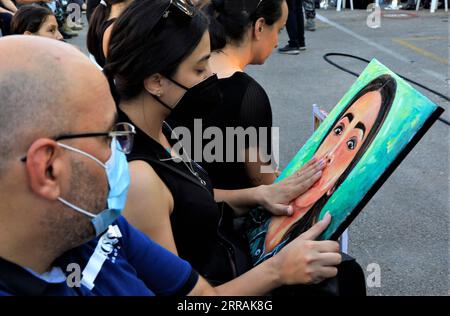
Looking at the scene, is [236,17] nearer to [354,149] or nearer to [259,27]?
[259,27]

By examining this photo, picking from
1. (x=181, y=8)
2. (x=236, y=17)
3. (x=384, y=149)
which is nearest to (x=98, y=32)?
(x=236, y=17)

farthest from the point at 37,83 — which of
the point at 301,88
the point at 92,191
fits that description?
the point at 301,88

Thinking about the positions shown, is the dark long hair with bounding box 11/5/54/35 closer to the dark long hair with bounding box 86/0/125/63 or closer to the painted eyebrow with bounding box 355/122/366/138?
the dark long hair with bounding box 86/0/125/63

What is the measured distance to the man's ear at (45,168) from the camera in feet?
3.34

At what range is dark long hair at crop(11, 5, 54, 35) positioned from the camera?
14.0ft

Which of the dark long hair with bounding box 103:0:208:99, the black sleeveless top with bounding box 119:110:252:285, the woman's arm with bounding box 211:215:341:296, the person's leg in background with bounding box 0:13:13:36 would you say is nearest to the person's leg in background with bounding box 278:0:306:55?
the person's leg in background with bounding box 0:13:13:36

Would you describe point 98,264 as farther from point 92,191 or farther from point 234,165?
point 234,165

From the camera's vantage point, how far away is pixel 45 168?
1.04 m

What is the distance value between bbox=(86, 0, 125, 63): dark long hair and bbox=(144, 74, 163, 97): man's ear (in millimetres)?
1122

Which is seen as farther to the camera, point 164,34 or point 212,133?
point 212,133

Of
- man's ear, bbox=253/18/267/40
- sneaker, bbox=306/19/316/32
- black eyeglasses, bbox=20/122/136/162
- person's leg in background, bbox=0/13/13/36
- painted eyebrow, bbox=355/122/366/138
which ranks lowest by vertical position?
sneaker, bbox=306/19/316/32

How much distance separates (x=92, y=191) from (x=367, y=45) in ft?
26.0

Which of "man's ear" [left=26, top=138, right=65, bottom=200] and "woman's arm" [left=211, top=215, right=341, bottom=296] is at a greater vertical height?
"man's ear" [left=26, top=138, right=65, bottom=200]
